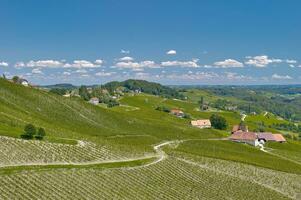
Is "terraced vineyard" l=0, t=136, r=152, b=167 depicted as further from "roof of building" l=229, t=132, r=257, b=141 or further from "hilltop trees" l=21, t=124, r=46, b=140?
"roof of building" l=229, t=132, r=257, b=141

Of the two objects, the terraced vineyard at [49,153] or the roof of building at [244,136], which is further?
the roof of building at [244,136]

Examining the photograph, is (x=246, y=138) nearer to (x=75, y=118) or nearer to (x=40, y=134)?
(x=75, y=118)

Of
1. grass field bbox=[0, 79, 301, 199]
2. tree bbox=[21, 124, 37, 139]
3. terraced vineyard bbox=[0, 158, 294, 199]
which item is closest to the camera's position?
terraced vineyard bbox=[0, 158, 294, 199]

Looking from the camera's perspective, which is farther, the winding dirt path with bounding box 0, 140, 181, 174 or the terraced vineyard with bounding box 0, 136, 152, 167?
the terraced vineyard with bounding box 0, 136, 152, 167

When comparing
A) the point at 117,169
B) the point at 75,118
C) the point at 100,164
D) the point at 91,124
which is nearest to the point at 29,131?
the point at 100,164

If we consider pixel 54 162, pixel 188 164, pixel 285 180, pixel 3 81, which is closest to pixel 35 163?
pixel 54 162

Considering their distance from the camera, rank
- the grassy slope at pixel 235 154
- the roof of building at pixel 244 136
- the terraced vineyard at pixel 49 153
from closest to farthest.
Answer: the terraced vineyard at pixel 49 153 < the grassy slope at pixel 235 154 < the roof of building at pixel 244 136

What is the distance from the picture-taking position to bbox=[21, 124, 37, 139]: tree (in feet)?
308

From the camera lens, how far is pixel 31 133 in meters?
94.8

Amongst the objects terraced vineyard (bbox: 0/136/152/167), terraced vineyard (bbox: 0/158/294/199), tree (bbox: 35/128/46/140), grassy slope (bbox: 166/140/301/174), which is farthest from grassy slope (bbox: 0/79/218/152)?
terraced vineyard (bbox: 0/158/294/199)

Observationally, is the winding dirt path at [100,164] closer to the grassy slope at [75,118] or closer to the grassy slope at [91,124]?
the grassy slope at [91,124]

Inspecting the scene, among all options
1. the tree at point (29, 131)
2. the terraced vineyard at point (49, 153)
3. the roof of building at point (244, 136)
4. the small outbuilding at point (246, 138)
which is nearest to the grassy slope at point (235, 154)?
the small outbuilding at point (246, 138)

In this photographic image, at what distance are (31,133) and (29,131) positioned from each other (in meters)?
0.77

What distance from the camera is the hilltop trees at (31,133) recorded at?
93938 mm
